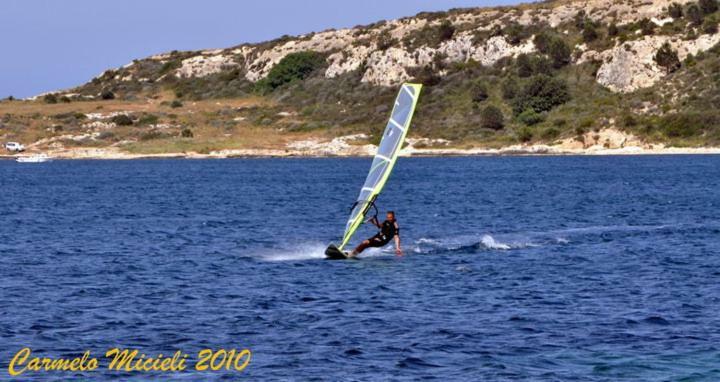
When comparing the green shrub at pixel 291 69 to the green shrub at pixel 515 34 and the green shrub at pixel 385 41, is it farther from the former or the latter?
the green shrub at pixel 515 34

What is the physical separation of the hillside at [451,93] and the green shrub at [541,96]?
0.58 ft

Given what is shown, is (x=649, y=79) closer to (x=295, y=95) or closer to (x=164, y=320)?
(x=295, y=95)

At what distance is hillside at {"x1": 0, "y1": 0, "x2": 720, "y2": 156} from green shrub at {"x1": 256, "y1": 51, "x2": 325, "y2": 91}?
18 cm

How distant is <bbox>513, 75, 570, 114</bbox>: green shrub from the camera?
11194cm

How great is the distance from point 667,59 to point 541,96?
12864 mm

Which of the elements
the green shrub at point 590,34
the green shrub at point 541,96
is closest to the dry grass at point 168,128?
the green shrub at point 541,96

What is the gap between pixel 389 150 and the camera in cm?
3338

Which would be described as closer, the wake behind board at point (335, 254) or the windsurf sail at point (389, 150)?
the windsurf sail at point (389, 150)

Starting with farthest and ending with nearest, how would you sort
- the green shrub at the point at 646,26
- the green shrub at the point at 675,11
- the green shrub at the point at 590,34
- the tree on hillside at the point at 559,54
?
the green shrub at the point at 590,34 → the tree on hillside at the point at 559,54 → the green shrub at the point at 675,11 → the green shrub at the point at 646,26

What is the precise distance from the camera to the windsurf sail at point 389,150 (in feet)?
108

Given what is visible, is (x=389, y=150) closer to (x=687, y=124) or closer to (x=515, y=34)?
(x=687, y=124)

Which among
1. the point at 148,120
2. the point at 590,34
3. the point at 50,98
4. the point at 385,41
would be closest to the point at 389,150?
the point at 590,34

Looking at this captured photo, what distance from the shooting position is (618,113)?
343 feet

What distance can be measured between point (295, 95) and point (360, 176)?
51000mm
